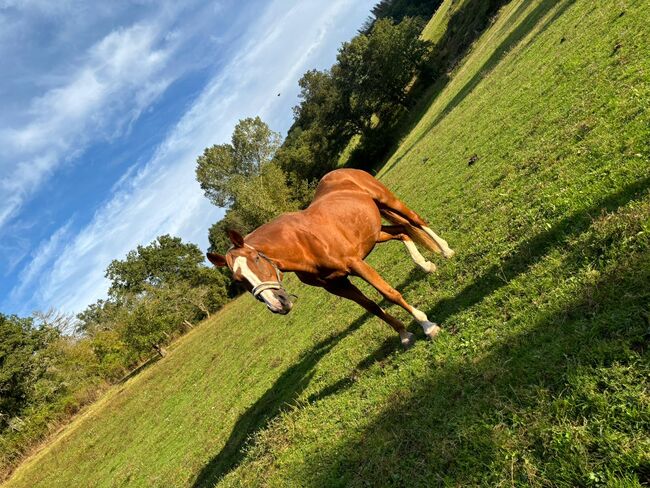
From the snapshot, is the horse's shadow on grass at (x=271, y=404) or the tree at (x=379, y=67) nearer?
the horse's shadow on grass at (x=271, y=404)

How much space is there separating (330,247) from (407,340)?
2.06 meters

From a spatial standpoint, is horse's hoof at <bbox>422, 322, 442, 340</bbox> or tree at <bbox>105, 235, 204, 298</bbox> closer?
horse's hoof at <bbox>422, 322, 442, 340</bbox>

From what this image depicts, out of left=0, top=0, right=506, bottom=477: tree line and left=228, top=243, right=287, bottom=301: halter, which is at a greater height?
left=0, top=0, right=506, bottom=477: tree line

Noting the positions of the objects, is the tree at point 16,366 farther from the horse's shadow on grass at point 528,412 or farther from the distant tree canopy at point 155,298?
the horse's shadow on grass at point 528,412

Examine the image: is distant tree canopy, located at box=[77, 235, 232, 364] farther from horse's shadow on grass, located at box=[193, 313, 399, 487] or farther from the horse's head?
the horse's head

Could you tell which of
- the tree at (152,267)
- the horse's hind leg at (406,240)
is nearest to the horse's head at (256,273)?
Result: the horse's hind leg at (406,240)

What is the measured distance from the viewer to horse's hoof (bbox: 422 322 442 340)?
6.51 meters

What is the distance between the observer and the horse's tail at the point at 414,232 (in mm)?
9078

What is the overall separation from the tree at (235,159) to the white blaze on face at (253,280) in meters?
62.8

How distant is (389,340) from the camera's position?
25.7 feet

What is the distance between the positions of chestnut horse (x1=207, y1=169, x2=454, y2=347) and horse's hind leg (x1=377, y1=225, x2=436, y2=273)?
0.07 ft

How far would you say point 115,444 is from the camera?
20438 mm

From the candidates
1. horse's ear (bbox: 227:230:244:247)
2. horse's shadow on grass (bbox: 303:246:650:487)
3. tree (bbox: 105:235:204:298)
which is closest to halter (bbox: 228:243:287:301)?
horse's ear (bbox: 227:230:244:247)

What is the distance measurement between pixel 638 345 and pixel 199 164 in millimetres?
74607
